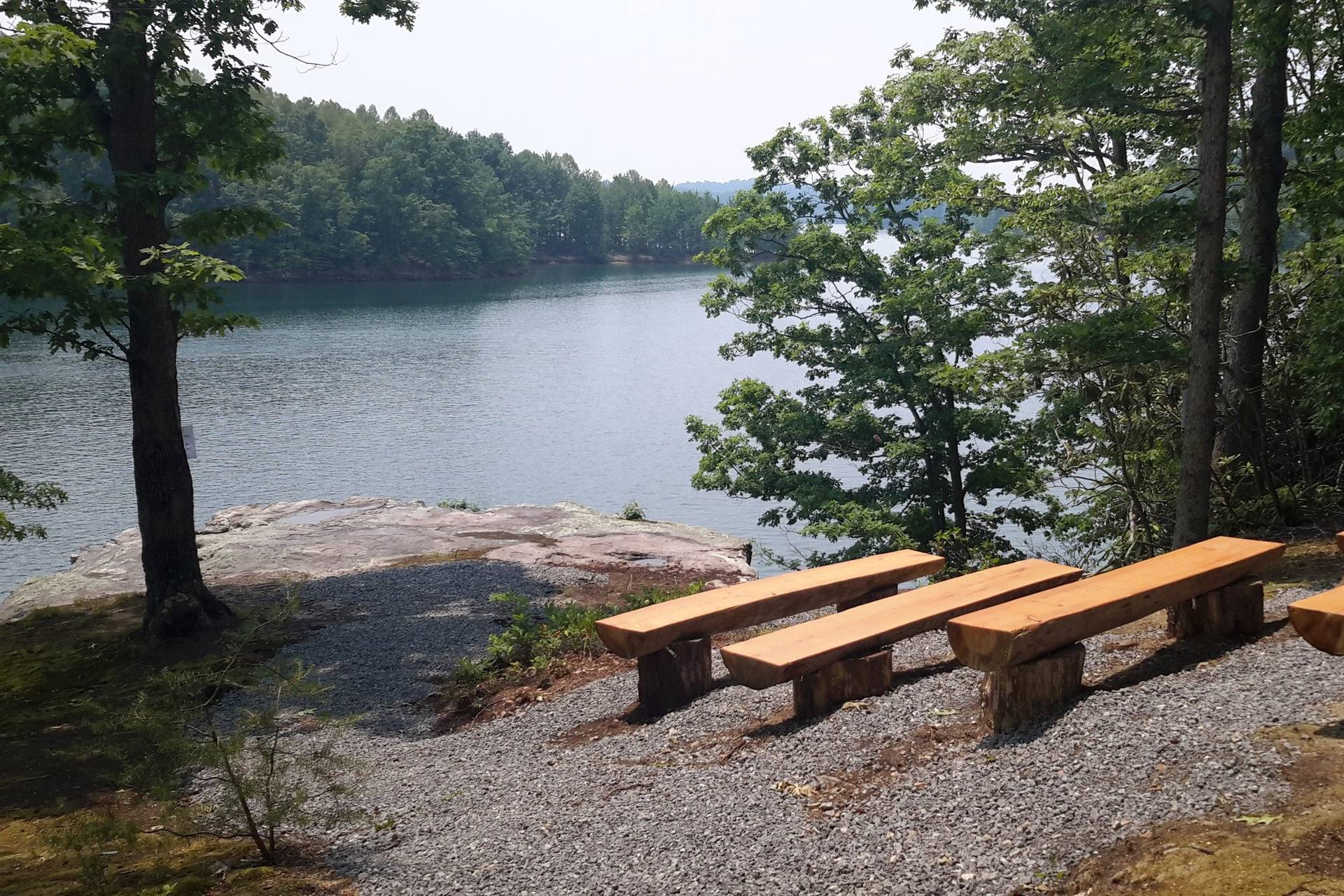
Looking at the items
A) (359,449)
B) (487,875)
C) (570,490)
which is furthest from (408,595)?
(359,449)

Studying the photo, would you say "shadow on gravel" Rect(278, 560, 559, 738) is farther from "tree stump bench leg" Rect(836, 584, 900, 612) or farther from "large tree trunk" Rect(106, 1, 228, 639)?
"tree stump bench leg" Rect(836, 584, 900, 612)

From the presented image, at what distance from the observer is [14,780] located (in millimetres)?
6602

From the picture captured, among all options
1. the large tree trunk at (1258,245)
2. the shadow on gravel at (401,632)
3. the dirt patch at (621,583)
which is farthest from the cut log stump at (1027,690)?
the large tree trunk at (1258,245)

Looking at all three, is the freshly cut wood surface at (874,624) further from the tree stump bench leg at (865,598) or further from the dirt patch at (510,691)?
the dirt patch at (510,691)

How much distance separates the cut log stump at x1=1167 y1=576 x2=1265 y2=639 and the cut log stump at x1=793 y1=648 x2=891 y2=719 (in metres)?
1.80

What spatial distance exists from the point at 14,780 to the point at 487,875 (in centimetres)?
420

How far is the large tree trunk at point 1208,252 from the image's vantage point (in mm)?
7734

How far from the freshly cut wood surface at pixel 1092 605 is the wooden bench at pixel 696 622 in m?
1.50

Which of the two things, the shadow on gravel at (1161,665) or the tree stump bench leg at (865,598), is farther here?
the tree stump bench leg at (865,598)

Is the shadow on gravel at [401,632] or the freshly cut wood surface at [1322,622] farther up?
the freshly cut wood surface at [1322,622]

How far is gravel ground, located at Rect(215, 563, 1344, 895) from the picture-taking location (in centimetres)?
366

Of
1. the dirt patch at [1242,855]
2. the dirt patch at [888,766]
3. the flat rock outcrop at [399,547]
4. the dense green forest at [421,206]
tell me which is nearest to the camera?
the dirt patch at [1242,855]

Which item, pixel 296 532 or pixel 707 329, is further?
pixel 707 329

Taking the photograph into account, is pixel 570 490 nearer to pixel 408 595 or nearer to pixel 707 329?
pixel 408 595
